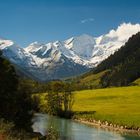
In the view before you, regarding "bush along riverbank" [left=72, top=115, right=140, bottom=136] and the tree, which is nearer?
the tree

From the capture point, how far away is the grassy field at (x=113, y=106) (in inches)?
4596

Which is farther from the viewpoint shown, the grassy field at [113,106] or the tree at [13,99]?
the grassy field at [113,106]

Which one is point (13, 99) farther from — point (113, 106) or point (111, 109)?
point (113, 106)

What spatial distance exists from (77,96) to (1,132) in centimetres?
17055

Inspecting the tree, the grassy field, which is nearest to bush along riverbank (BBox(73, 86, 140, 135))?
the grassy field

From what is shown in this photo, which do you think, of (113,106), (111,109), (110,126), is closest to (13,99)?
(110,126)

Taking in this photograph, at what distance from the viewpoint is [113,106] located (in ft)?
505

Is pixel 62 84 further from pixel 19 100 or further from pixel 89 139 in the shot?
pixel 19 100

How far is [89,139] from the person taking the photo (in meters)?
77.8

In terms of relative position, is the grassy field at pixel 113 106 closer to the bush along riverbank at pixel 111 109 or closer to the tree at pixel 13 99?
the bush along riverbank at pixel 111 109

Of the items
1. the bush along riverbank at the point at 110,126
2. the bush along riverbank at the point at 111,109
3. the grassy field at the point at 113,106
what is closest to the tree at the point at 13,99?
the bush along riverbank at the point at 110,126

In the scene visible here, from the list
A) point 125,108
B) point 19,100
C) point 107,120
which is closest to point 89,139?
point 19,100

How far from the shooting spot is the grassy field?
11674cm

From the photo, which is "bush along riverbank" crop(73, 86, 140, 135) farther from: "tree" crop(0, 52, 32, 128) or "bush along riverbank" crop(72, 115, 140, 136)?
"tree" crop(0, 52, 32, 128)
